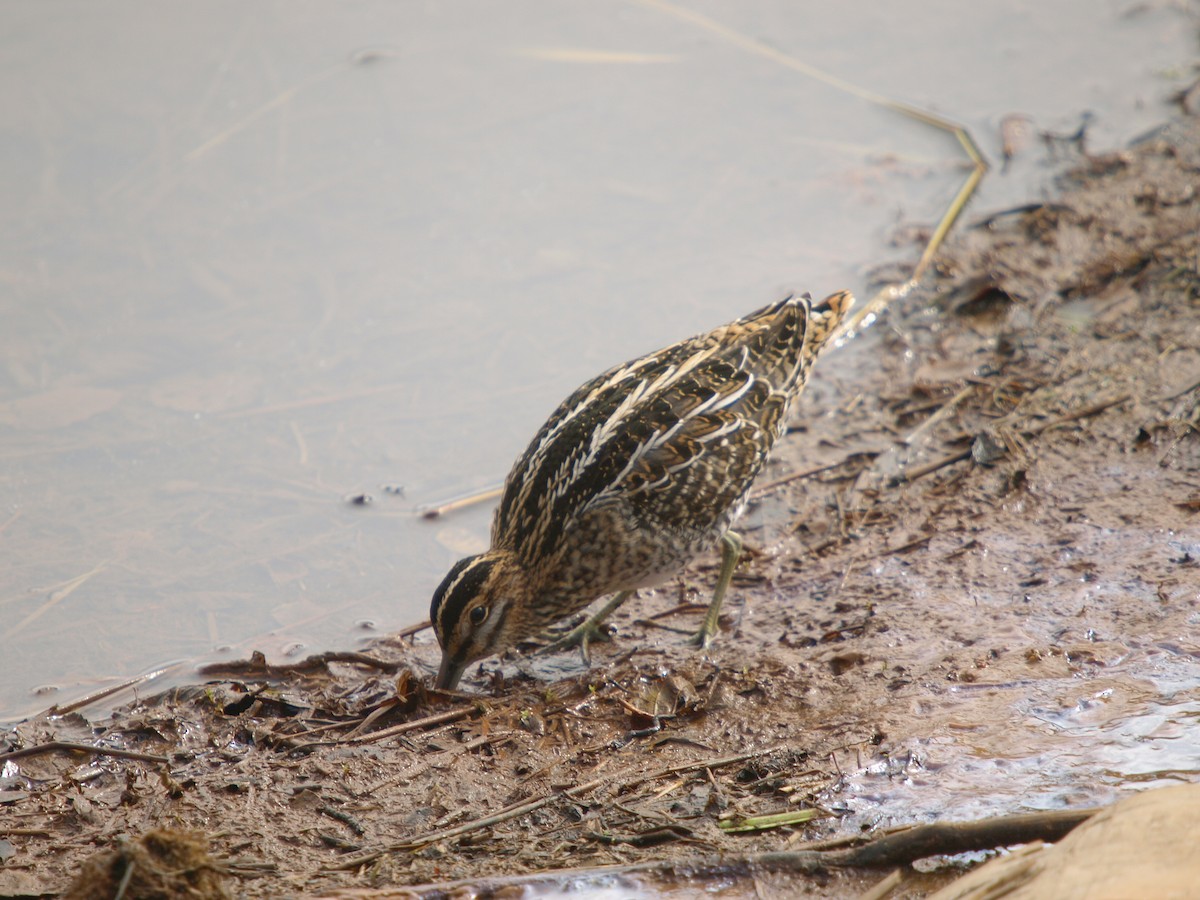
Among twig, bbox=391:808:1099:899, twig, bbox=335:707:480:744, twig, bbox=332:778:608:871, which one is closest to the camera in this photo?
twig, bbox=391:808:1099:899

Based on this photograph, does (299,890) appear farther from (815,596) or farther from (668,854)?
(815,596)

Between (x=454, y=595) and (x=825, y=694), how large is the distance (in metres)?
1.55

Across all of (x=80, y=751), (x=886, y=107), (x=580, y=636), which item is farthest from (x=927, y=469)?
(x=80, y=751)

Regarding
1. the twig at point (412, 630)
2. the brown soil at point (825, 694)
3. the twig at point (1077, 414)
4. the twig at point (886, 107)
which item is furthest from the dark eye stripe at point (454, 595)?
the twig at point (886, 107)

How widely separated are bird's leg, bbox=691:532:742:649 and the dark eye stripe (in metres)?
1.10

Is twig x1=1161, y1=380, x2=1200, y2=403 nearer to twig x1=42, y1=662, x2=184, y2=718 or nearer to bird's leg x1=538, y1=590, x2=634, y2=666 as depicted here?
bird's leg x1=538, y1=590, x2=634, y2=666

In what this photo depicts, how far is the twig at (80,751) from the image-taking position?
15.5 feet

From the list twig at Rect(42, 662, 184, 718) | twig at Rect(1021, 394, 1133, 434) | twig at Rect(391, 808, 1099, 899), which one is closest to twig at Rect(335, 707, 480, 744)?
twig at Rect(42, 662, 184, 718)

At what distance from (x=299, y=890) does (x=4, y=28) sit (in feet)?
27.8

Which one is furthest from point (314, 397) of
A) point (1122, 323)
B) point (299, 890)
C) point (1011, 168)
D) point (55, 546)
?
point (1011, 168)

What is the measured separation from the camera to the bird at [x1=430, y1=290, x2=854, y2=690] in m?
5.34

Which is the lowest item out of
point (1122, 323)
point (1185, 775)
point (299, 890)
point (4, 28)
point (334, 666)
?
point (1185, 775)

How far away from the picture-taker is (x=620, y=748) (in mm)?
4773

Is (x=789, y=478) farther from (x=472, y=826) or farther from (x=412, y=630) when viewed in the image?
(x=472, y=826)
